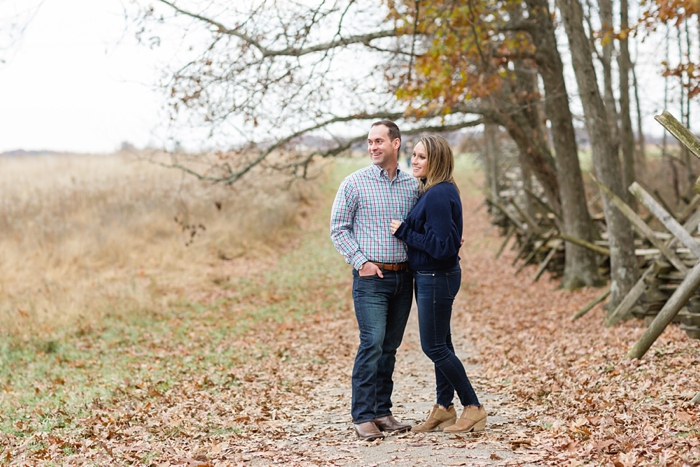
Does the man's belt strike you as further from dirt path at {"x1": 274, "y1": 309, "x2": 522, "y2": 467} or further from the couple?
dirt path at {"x1": 274, "y1": 309, "x2": 522, "y2": 467}

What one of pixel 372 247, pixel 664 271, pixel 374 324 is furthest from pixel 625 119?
pixel 374 324

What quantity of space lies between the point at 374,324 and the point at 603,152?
6424mm

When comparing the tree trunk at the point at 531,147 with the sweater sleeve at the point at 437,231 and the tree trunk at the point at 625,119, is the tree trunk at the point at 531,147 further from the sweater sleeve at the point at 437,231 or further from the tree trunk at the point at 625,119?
the sweater sleeve at the point at 437,231

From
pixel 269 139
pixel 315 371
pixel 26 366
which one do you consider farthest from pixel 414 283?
pixel 269 139

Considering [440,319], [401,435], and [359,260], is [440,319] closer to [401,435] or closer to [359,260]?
[359,260]

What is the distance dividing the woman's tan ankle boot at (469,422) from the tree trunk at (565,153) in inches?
340

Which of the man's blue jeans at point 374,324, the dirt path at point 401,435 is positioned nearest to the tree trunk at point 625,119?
the dirt path at point 401,435

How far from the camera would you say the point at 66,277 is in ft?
55.0

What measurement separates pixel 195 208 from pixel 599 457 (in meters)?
20.8

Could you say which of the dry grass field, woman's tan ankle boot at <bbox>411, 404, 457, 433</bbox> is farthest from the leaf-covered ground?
the dry grass field

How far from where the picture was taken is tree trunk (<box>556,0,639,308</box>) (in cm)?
1021

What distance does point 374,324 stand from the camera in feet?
17.1

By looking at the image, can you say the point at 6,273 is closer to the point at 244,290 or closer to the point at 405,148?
the point at 244,290

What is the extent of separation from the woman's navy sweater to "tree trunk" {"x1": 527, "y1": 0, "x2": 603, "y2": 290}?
27.5ft
